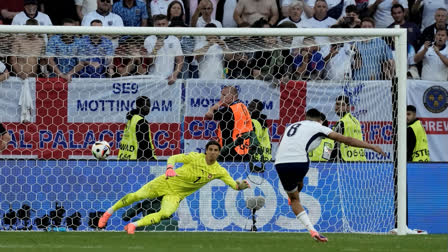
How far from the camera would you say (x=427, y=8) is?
1819cm

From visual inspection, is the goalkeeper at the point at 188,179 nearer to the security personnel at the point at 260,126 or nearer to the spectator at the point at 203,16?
the security personnel at the point at 260,126

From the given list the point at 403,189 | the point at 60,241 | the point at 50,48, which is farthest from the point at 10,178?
the point at 403,189

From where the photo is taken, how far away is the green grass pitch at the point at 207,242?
10406mm

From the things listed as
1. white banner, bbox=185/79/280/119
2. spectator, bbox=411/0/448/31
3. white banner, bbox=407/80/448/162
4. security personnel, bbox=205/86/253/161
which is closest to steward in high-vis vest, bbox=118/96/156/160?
white banner, bbox=185/79/280/119

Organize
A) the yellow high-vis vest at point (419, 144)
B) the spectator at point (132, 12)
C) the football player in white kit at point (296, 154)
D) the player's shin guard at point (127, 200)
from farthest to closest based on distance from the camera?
the spectator at point (132, 12), the yellow high-vis vest at point (419, 144), the player's shin guard at point (127, 200), the football player in white kit at point (296, 154)

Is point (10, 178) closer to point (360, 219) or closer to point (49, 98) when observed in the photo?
point (49, 98)

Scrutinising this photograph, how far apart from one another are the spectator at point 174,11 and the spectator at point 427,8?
14.7 feet

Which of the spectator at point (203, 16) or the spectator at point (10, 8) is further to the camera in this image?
the spectator at point (203, 16)

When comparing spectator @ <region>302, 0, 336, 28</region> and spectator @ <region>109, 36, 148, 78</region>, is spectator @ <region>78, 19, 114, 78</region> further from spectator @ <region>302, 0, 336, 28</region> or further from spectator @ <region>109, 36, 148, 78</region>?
spectator @ <region>302, 0, 336, 28</region>

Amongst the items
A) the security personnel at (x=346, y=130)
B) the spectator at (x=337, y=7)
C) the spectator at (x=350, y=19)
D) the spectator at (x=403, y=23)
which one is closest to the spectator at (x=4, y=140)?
the security personnel at (x=346, y=130)

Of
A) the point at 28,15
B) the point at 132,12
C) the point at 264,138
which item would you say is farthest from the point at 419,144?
the point at 28,15

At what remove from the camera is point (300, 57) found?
14867mm

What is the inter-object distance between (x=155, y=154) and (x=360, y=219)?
319 centimetres

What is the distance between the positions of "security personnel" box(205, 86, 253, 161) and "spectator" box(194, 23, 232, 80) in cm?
31
